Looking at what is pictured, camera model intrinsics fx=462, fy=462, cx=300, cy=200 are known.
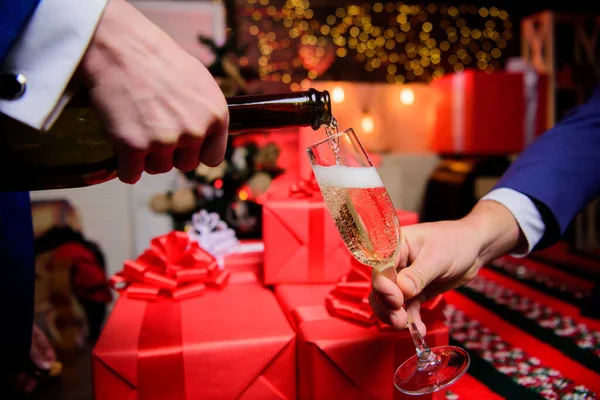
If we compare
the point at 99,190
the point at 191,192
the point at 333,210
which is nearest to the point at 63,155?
the point at 333,210

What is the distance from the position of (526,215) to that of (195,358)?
24.8 inches

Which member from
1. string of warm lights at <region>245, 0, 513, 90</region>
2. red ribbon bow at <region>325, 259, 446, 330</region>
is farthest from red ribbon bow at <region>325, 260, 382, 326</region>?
string of warm lights at <region>245, 0, 513, 90</region>

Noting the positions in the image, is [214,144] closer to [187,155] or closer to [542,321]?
[187,155]

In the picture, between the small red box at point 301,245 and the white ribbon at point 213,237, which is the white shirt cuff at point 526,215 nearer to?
the small red box at point 301,245

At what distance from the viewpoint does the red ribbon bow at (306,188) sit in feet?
3.62

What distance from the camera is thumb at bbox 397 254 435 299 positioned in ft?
2.16

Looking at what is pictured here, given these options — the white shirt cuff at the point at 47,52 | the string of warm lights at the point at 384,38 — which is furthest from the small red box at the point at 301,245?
the string of warm lights at the point at 384,38

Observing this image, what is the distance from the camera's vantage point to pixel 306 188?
1.11 m

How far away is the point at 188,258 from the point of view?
1.00 m

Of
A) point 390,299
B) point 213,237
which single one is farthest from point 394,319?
point 213,237

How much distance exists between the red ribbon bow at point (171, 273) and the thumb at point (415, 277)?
0.43 meters

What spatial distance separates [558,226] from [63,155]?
816 mm

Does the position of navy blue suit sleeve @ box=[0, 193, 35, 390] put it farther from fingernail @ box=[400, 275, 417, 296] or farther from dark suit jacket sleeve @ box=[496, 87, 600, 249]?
dark suit jacket sleeve @ box=[496, 87, 600, 249]

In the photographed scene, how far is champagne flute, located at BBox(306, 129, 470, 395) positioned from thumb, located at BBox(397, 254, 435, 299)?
2 centimetres
